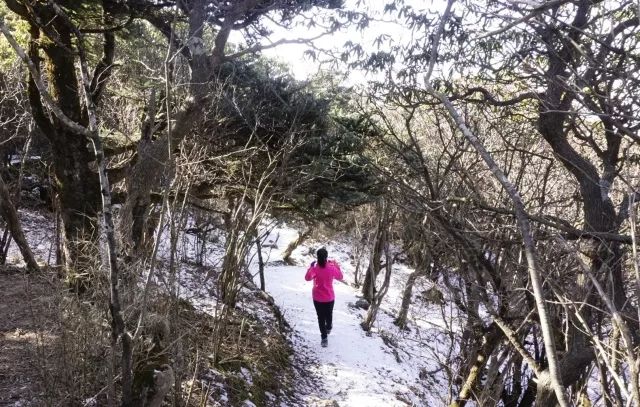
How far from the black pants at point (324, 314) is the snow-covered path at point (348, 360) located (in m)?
0.39

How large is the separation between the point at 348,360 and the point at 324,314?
3.02 ft

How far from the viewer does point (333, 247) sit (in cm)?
2225

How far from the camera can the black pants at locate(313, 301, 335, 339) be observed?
27.9 ft

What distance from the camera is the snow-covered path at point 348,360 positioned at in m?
7.01

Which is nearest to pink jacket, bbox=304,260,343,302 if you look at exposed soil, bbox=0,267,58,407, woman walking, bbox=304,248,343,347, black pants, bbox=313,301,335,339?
woman walking, bbox=304,248,343,347

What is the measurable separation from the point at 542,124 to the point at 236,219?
424cm

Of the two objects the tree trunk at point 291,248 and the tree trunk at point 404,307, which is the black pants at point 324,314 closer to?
the tree trunk at point 404,307

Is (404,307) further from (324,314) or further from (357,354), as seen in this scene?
(324,314)

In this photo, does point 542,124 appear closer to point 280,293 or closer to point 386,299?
point 280,293

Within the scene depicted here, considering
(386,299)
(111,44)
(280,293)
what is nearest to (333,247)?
(386,299)

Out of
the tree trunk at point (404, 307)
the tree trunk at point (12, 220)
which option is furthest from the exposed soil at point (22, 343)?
the tree trunk at point (404, 307)

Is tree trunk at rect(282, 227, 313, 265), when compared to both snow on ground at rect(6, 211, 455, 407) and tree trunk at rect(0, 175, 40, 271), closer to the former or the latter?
snow on ground at rect(6, 211, 455, 407)

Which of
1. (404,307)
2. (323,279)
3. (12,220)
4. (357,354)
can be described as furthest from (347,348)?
(12,220)

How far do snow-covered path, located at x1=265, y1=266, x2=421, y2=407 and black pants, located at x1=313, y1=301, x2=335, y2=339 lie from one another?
39cm
